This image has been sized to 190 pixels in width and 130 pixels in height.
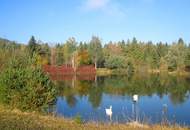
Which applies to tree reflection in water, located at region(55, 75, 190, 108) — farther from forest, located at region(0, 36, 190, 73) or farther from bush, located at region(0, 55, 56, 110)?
forest, located at region(0, 36, 190, 73)

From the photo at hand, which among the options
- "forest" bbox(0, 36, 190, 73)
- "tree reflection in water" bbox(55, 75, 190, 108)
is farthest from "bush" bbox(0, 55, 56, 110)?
"forest" bbox(0, 36, 190, 73)

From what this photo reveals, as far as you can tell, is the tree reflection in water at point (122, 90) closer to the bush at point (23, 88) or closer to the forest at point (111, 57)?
the bush at point (23, 88)

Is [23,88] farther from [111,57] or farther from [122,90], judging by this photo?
[111,57]

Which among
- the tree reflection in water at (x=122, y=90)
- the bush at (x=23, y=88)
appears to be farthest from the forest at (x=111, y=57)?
the bush at (x=23, y=88)

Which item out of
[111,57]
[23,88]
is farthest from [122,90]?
[111,57]

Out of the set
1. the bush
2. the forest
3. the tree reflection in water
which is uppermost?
the forest

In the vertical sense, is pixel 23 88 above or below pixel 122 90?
above

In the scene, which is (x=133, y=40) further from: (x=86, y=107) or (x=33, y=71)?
(x=33, y=71)

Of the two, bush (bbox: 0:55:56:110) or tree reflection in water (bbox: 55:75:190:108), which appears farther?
tree reflection in water (bbox: 55:75:190:108)

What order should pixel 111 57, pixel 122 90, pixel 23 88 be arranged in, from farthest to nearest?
pixel 111 57, pixel 122 90, pixel 23 88

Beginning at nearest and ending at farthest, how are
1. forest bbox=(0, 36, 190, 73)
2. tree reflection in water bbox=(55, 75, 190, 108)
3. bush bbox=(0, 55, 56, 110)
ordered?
bush bbox=(0, 55, 56, 110), tree reflection in water bbox=(55, 75, 190, 108), forest bbox=(0, 36, 190, 73)

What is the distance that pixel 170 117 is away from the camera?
20.8 metres

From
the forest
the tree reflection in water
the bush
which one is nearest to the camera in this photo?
the bush

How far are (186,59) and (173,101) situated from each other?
49.4 meters
